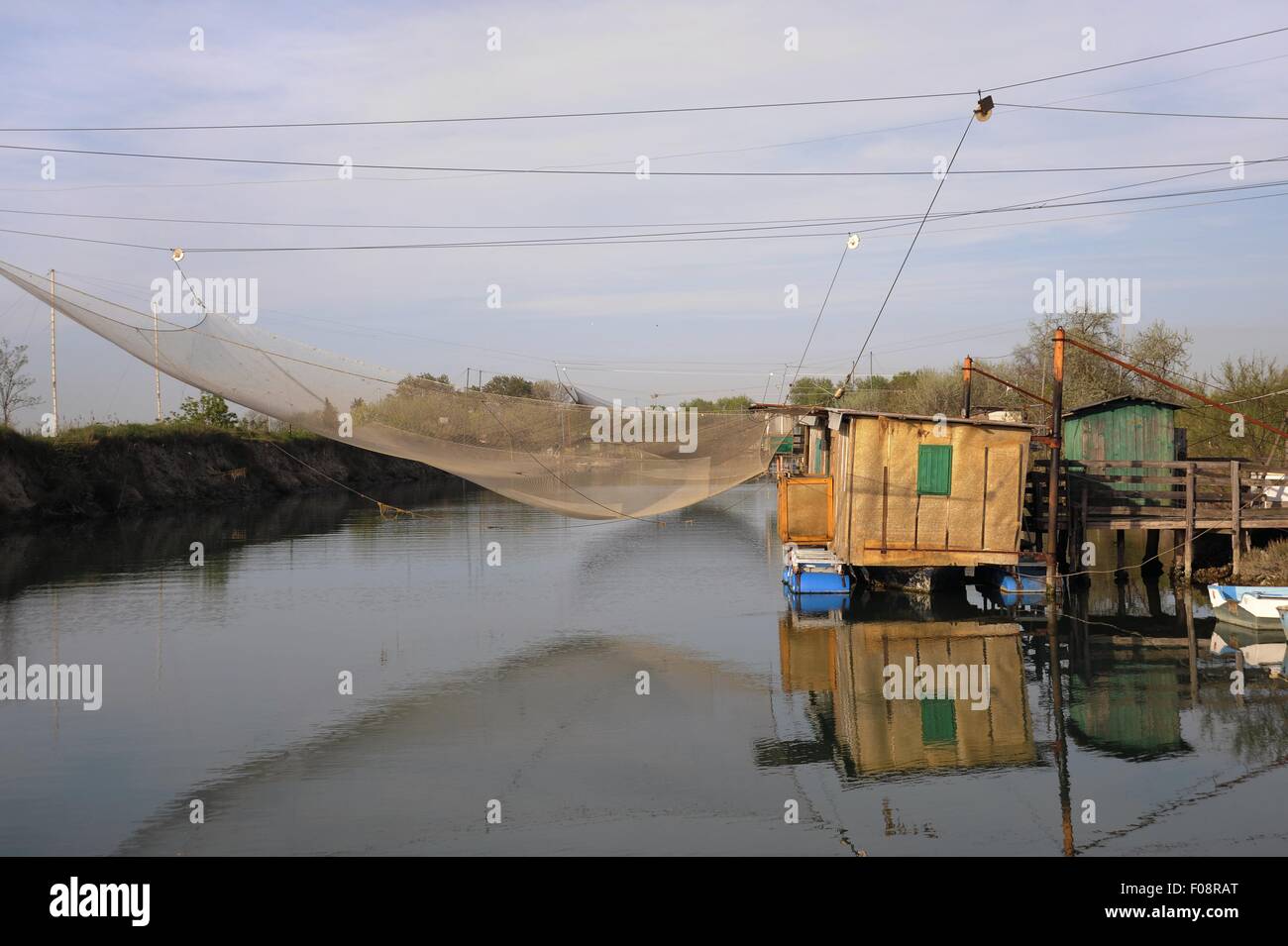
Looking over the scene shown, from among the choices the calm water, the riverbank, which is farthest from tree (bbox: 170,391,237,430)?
the calm water

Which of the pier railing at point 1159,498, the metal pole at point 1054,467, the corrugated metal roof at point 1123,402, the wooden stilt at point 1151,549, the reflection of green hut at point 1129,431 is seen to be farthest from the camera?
the wooden stilt at point 1151,549

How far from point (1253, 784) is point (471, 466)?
36.3ft

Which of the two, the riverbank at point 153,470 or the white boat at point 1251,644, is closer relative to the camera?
the white boat at point 1251,644

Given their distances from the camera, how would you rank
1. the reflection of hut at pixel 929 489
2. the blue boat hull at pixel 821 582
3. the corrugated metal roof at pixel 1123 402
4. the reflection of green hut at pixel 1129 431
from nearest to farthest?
the reflection of hut at pixel 929 489, the blue boat hull at pixel 821 582, the corrugated metal roof at pixel 1123 402, the reflection of green hut at pixel 1129 431

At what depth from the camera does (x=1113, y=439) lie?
20766mm

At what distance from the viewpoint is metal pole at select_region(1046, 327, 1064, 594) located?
18172 millimetres

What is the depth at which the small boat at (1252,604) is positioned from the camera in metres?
15.9

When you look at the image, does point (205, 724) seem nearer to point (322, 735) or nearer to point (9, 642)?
point (322, 735)

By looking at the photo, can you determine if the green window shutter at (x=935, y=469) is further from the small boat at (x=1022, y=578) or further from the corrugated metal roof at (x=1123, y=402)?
the corrugated metal roof at (x=1123, y=402)

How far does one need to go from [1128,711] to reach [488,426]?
30.5 feet

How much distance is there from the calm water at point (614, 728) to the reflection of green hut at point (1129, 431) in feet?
8.31

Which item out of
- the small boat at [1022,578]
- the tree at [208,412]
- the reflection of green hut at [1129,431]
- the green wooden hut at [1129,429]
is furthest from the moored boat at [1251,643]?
the tree at [208,412]

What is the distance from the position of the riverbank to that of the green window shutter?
16333 mm
